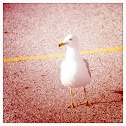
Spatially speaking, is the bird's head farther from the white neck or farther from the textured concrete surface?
the textured concrete surface

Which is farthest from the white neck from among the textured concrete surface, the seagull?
the textured concrete surface

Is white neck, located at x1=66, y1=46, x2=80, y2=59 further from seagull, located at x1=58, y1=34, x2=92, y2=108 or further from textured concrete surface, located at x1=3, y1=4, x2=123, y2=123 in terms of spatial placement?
textured concrete surface, located at x1=3, y1=4, x2=123, y2=123

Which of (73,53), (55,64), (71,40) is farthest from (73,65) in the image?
(55,64)

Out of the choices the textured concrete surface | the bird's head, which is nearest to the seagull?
the bird's head

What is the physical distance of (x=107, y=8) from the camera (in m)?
5.74

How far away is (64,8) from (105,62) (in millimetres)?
2392

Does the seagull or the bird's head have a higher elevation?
the bird's head

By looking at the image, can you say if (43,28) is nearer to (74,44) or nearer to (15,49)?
(15,49)

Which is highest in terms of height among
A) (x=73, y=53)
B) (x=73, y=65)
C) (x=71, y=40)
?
(x=71, y=40)

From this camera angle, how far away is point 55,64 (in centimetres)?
412

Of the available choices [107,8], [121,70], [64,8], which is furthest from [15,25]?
[121,70]

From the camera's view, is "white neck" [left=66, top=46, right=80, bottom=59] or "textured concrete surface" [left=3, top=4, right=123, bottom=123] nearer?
"white neck" [left=66, top=46, right=80, bottom=59]

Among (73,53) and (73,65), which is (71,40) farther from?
(73,65)

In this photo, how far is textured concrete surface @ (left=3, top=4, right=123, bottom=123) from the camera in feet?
10.2
